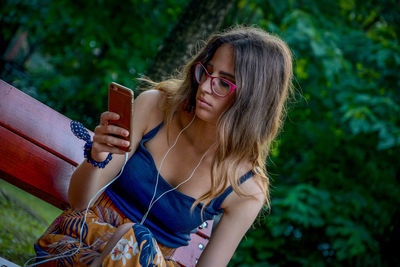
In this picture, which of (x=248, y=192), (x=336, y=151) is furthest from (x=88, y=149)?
(x=336, y=151)

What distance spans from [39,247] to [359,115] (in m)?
3.11

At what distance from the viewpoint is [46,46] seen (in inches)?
216

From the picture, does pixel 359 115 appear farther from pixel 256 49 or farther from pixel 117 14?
pixel 117 14

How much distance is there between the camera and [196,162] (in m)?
2.24

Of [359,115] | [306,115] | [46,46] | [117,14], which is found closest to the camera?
[359,115]

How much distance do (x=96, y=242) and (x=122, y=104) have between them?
634 mm

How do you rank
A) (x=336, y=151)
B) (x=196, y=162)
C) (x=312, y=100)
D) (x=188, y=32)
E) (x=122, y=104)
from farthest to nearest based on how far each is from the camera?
1. (x=312, y=100)
2. (x=336, y=151)
3. (x=188, y=32)
4. (x=196, y=162)
5. (x=122, y=104)

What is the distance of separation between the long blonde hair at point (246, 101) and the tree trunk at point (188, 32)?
4.05ft

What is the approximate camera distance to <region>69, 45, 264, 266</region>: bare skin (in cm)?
197

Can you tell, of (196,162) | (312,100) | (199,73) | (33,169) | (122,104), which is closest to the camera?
(122,104)

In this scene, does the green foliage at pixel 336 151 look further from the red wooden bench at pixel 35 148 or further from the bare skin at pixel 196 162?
the red wooden bench at pixel 35 148

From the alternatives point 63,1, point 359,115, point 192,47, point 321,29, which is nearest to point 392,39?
point 321,29

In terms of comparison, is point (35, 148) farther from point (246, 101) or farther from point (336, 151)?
point (336, 151)

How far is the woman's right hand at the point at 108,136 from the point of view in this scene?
1.67 metres
